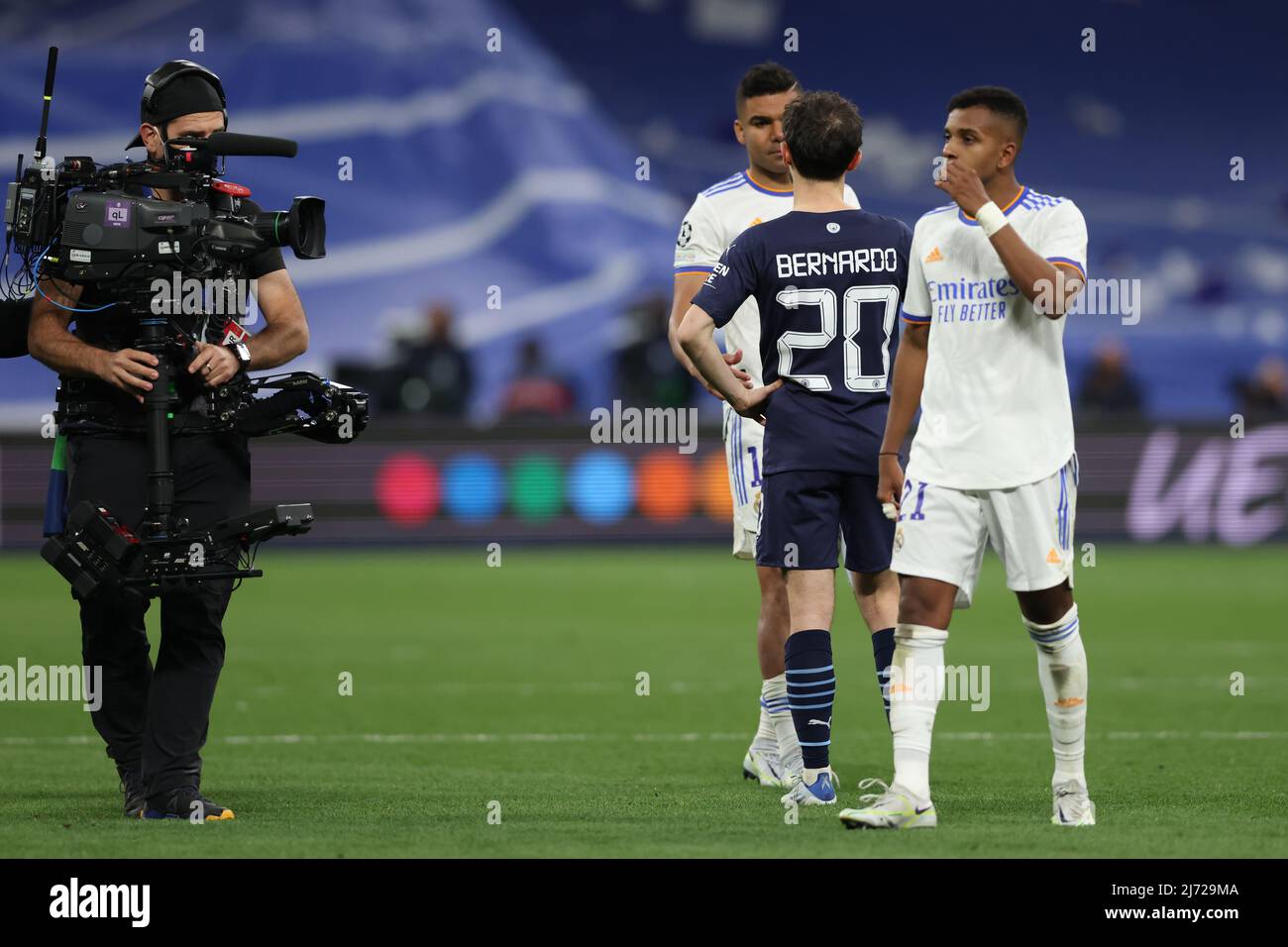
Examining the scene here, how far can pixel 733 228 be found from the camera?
26.0 feet

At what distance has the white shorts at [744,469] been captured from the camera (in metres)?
7.80

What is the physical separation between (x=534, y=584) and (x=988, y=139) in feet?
40.1

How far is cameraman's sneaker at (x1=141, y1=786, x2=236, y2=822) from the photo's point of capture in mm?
6340

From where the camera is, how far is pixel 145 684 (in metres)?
6.85

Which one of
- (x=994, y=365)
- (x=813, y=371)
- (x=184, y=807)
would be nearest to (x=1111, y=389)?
(x=813, y=371)

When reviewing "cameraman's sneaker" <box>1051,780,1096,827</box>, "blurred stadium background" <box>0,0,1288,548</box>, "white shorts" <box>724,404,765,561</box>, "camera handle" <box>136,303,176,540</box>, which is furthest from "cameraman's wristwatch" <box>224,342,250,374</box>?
"blurred stadium background" <box>0,0,1288,548</box>

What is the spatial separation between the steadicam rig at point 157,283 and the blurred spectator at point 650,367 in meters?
16.0

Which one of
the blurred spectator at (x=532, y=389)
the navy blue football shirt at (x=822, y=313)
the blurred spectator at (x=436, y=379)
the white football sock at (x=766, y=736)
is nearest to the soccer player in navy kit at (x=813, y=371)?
the navy blue football shirt at (x=822, y=313)

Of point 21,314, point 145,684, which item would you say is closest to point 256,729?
point 145,684

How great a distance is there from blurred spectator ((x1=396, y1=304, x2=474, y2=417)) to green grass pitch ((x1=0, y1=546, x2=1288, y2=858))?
13.9ft

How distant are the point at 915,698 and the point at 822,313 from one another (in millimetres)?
1433

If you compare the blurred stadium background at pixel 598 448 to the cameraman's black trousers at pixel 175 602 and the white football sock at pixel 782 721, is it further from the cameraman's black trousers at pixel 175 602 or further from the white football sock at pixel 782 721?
the cameraman's black trousers at pixel 175 602

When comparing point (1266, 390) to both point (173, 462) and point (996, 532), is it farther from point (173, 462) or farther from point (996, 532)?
point (173, 462)
